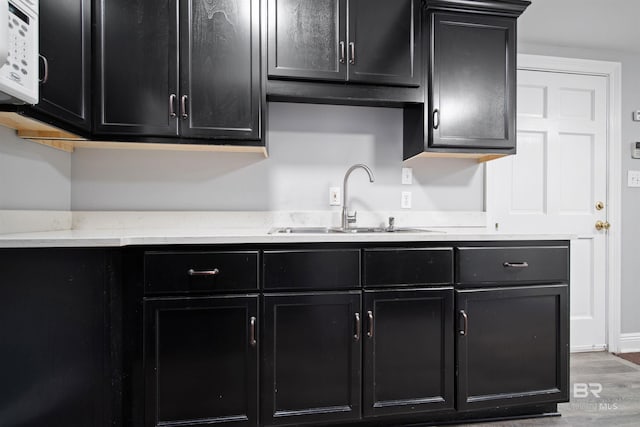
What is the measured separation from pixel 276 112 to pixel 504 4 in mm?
1395

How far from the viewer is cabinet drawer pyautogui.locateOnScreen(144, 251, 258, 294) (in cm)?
138

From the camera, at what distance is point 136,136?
1.66m

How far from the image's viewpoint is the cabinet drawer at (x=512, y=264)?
1598 millimetres

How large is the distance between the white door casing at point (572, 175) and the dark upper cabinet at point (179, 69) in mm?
1918

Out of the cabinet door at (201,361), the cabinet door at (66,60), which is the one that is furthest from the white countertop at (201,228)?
the cabinet door at (66,60)

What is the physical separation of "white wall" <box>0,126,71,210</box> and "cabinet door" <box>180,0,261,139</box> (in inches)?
26.7

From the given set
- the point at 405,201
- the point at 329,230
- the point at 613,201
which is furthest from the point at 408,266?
the point at 613,201

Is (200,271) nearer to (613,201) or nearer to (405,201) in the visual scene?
(405,201)

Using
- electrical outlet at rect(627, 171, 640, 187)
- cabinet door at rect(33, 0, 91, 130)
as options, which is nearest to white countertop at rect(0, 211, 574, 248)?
cabinet door at rect(33, 0, 91, 130)

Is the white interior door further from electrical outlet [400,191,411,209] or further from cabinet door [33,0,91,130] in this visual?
cabinet door [33,0,91,130]

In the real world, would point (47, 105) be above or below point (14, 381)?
above

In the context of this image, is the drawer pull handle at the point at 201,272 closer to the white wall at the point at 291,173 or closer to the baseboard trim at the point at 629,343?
the white wall at the point at 291,173

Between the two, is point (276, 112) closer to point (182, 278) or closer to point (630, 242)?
point (182, 278)

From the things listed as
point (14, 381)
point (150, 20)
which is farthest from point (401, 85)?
point (14, 381)
